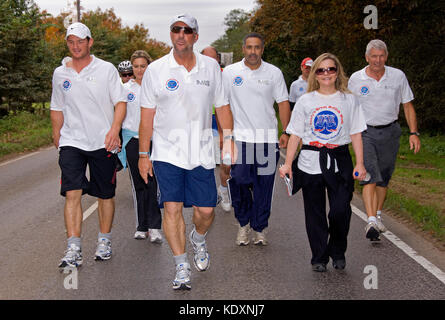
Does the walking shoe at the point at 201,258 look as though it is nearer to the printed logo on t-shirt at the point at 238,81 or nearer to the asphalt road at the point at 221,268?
the asphalt road at the point at 221,268

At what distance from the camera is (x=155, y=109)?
5.48 m

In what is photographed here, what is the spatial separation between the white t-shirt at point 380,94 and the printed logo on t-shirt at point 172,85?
2.88m

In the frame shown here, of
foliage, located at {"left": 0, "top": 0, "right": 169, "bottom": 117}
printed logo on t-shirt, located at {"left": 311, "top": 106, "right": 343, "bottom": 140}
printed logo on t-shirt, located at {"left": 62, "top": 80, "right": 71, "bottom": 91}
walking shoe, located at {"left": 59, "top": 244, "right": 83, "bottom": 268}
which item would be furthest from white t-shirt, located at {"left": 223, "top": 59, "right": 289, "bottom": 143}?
foliage, located at {"left": 0, "top": 0, "right": 169, "bottom": 117}

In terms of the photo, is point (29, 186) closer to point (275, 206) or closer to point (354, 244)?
point (275, 206)

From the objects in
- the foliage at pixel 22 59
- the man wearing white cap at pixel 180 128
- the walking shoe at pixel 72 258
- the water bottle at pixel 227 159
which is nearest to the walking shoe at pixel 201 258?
the man wearing white cap at pixel 180 128

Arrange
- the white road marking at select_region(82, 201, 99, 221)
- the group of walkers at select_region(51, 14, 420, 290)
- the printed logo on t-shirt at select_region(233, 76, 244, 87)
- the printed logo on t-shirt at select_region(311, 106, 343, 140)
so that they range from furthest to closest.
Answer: the white road marking at select_region(82, 201, 99, 221) < the printed logo on t-shirt at select_region(233, 76, 244, 87) < the printed logo on t-shirt at select_region(311, 106, 343, 140) < the group of walkers at select_region(51, 14, 420, 290)

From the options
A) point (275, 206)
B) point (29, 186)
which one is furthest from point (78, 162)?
point (29, 186)

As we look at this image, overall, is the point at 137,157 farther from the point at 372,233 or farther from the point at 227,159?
the point at 372,233

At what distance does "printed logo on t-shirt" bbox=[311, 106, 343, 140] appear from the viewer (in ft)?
19.2

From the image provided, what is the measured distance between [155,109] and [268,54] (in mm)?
38566

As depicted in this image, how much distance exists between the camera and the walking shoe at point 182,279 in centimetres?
538

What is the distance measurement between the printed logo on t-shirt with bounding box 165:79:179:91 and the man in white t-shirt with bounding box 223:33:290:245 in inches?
68.9

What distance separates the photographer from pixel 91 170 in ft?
21.1

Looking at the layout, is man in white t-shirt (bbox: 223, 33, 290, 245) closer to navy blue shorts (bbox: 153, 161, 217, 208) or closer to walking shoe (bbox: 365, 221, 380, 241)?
walking shoe (bbox: 365, 221, 380, 241)
